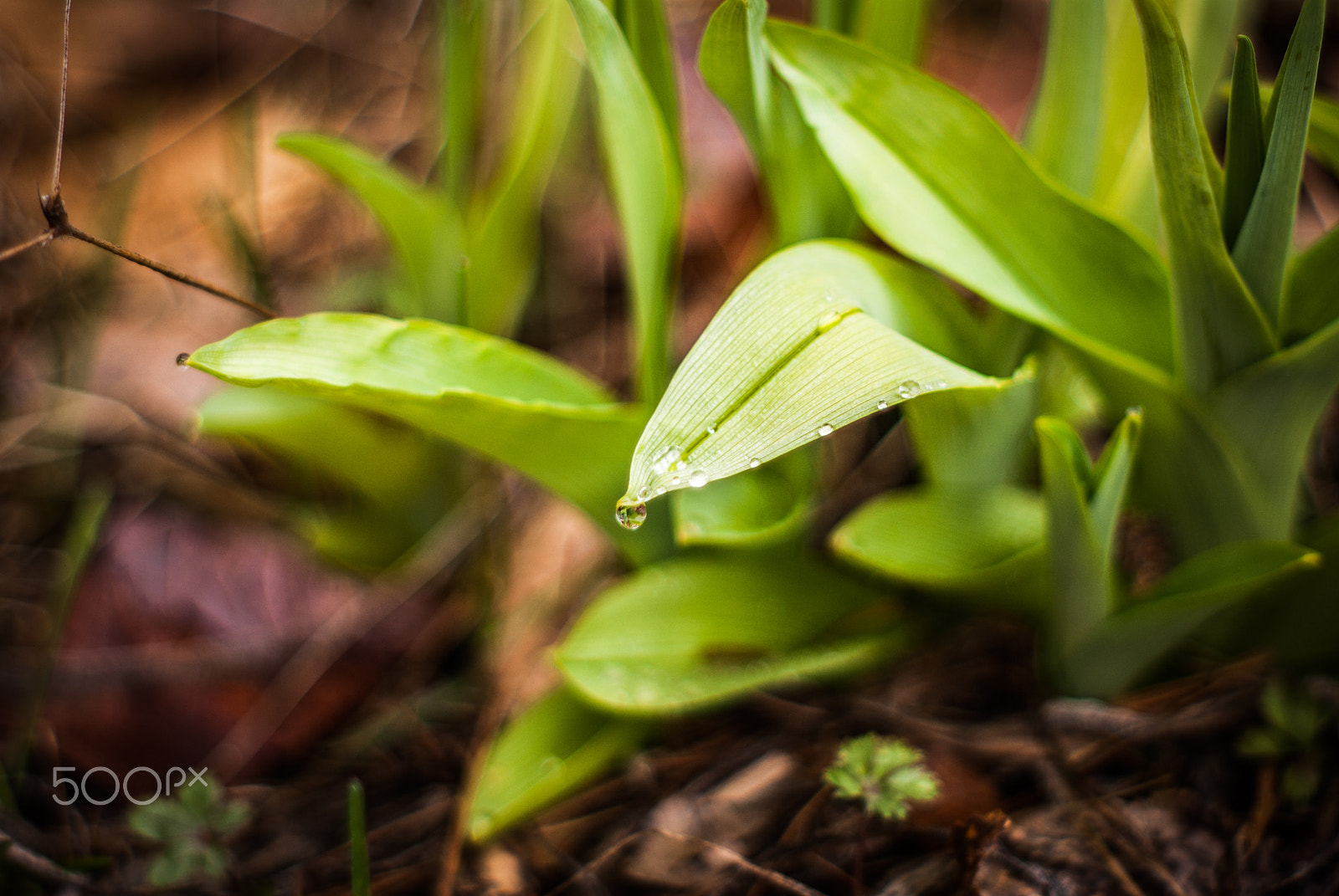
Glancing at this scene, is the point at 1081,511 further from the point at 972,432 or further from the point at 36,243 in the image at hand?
the point at 36,243

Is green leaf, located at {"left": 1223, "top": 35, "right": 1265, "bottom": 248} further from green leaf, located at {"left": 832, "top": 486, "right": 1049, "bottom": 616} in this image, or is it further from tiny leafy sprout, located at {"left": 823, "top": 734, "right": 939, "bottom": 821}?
tiny leafy sprout, located at {"left": 823, "top": 734, "right": 939, "bottom": 821}

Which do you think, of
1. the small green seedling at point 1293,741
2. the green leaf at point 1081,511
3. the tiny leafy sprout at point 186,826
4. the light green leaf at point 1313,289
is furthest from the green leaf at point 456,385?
the small green seedling at point 1293,741

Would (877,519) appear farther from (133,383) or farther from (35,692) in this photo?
(133,383)

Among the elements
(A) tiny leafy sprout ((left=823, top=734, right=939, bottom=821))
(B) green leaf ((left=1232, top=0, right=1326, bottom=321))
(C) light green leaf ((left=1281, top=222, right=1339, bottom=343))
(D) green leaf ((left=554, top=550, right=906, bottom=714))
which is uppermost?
(B) green leaf ((left=1232, top=0, right=1326, bottom=321))

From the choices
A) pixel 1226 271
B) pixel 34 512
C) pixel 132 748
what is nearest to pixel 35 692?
pixel 132 748

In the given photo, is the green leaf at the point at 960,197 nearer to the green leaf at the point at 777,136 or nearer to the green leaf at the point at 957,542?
→ the green leaf at the point at 777,136

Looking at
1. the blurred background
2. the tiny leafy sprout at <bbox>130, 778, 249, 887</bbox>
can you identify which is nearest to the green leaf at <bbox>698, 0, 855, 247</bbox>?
the blurred background

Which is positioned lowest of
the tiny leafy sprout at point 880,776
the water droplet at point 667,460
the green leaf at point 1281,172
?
the tiny leafy sprout at point 880,776
